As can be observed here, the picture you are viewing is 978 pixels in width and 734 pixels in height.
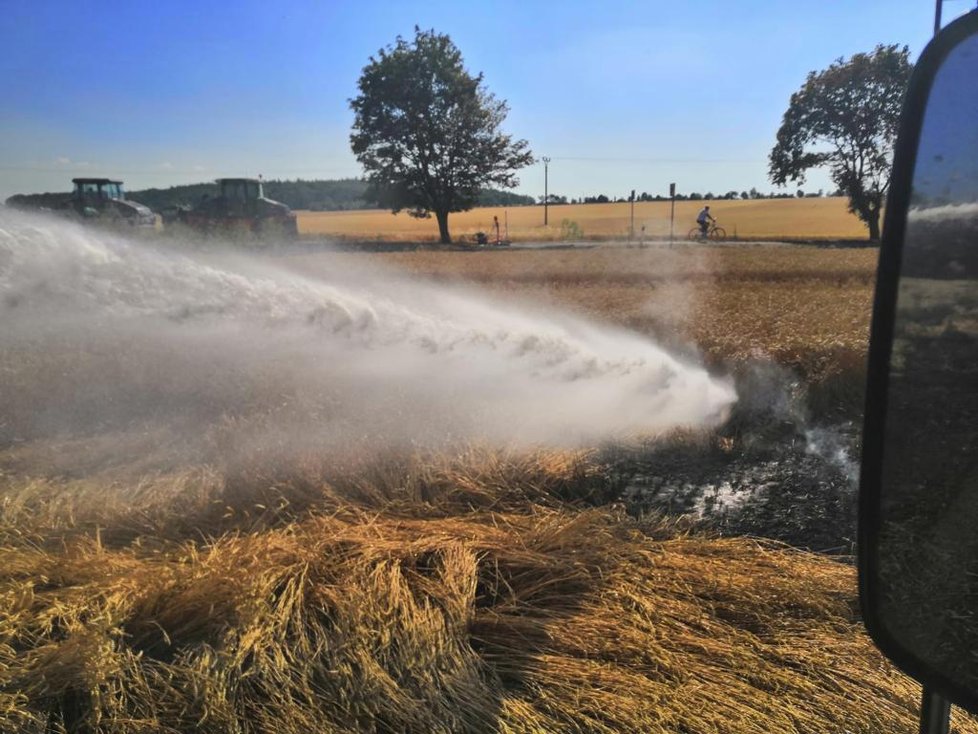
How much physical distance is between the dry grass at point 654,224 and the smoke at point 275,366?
31.5 m

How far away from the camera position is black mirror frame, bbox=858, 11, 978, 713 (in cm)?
109

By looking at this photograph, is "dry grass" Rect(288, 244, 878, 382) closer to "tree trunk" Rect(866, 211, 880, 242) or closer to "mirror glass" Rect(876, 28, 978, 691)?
"tree trunk" Rect(866, 211, 880, 242)

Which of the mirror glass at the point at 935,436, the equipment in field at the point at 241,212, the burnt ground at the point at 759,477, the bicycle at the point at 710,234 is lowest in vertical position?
the burnt ground at the point at 759,477

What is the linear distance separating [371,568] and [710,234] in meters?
34.2

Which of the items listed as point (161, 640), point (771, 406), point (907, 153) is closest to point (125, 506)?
point (161, 640)

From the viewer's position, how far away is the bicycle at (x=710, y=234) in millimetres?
33128

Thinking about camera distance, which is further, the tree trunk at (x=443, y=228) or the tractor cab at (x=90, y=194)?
the tree trunk at (x=443, y=228)

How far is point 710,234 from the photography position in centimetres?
3416

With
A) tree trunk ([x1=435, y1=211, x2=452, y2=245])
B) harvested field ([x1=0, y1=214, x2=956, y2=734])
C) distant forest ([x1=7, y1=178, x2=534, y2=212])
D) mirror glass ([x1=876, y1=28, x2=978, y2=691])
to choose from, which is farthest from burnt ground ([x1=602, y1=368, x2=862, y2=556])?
distant forest ([x1=7, y1=178, x2=534, y2=212])

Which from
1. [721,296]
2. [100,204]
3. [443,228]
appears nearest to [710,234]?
[443,228]

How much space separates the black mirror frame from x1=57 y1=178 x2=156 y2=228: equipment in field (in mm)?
29785

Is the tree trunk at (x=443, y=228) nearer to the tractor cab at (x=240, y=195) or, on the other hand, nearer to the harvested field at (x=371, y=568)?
the tractor cab at (x=240, y=195)

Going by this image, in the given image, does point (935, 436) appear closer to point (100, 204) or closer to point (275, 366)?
point (275, 366)

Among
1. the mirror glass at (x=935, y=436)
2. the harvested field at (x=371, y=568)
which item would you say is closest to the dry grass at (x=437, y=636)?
the harvested field at (x=371, y=568)
